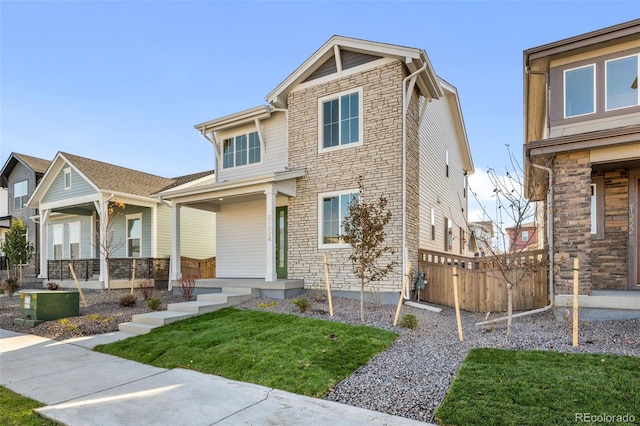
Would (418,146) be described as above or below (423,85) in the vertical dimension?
below

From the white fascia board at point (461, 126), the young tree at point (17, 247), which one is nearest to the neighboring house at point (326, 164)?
the white fascia board at point (461, 126)

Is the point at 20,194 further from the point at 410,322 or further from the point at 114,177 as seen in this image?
the point at 410,322

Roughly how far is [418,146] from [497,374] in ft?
27.4

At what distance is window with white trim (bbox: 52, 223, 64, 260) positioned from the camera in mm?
21391

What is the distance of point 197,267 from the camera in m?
16.5

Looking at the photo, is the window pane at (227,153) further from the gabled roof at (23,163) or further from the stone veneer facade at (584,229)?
the gabled roof at (23,163)

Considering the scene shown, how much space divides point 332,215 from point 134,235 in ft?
38.7

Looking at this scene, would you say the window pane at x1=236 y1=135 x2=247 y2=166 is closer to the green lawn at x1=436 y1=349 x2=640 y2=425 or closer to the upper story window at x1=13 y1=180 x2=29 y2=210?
the green lawn at x1=436 y1=349 x2=640 y2=425

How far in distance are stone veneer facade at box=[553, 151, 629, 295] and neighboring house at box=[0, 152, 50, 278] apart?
26.4 metres

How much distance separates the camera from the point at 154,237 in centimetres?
1712

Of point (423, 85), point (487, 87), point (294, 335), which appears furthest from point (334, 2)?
point (294, 335)

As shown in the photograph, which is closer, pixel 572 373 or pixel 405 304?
pixel 572 373

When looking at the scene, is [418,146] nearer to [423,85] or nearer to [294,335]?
[423,85]

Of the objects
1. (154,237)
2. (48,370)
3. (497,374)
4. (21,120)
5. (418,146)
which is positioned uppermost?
(21,120)
